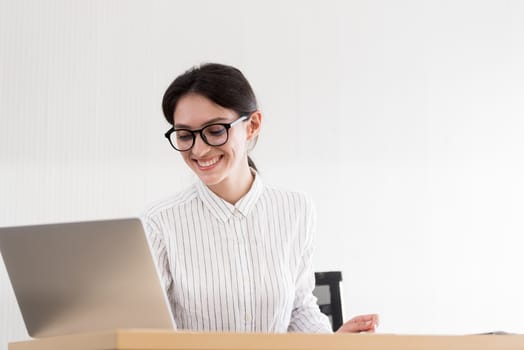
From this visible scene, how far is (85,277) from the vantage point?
1.18 meters

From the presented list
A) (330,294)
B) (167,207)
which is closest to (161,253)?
(167,207)

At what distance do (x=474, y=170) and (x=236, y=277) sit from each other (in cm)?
200

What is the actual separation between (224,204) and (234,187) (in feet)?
0.18

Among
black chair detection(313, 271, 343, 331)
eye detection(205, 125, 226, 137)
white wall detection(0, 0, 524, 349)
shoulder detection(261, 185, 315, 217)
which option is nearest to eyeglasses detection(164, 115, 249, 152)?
eye detection(205, 125, 226, 137)

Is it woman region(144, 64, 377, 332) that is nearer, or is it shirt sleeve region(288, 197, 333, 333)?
woman region(144, 64, 377, 332)

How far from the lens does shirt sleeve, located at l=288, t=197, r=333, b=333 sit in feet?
5.86

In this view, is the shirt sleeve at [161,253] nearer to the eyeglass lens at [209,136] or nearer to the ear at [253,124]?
the eyeglass lens at [209,136]

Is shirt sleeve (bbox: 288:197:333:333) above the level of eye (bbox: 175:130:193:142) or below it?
below

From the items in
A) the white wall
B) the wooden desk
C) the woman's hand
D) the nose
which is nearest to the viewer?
the wooden desk

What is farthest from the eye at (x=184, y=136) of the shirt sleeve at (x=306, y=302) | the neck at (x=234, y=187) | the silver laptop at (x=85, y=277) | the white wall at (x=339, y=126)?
the white wall at (x=339, y=126)

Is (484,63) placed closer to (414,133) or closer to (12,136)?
(414,133)

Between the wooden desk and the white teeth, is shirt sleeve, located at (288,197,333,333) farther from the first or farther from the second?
the wooden desk

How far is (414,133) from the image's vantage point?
130 inches

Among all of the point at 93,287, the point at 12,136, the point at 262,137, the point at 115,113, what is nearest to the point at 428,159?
the point at 262,137
